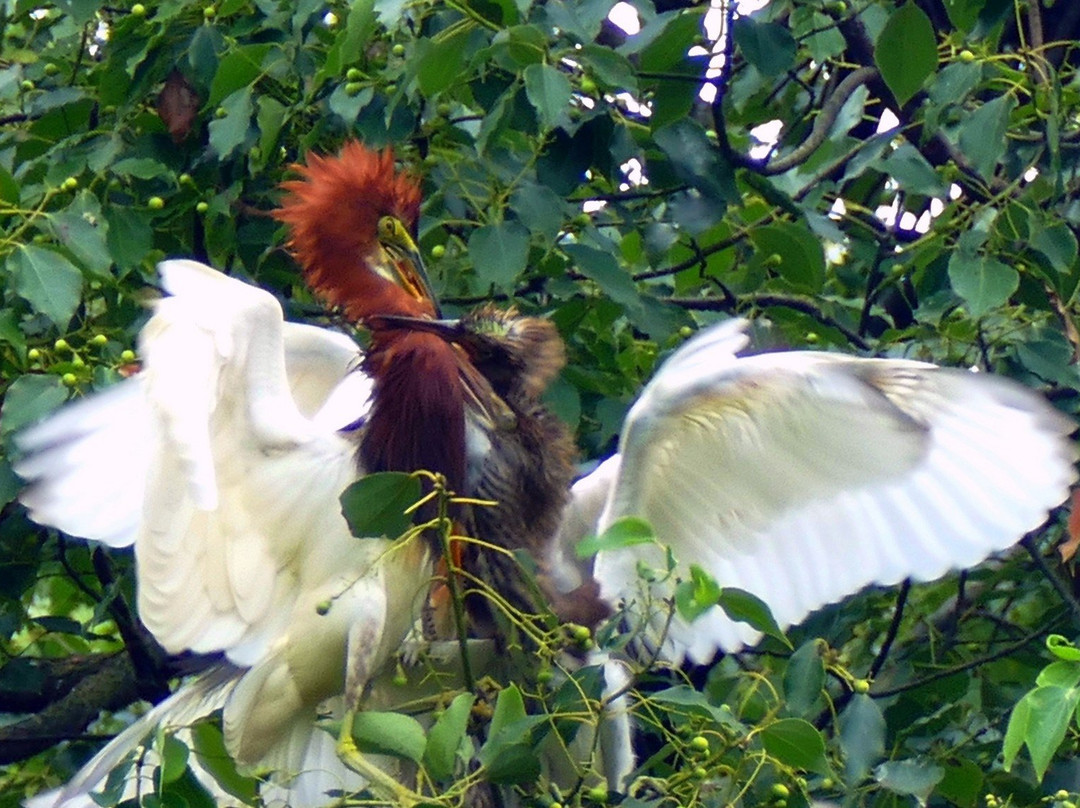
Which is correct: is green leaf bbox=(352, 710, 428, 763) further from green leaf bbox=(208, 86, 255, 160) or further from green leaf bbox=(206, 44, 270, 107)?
green leaf bbox=(206, 44, 270, 107)

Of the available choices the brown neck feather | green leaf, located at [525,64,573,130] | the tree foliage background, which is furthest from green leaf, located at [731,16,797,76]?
the brown neck feather

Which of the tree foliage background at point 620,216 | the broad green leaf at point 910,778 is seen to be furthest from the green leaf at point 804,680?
the broad green leaf at point 910,778

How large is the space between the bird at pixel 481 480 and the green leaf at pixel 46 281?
0.13 m

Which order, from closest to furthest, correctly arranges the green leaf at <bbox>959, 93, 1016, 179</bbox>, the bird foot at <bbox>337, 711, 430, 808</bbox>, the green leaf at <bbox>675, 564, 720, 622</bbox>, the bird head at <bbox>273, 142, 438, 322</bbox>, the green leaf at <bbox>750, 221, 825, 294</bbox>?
the green leaf at <bbox>675, 564, 720, 622</bbox> < the bird foot at <bbox>337, 711, 430, 808</bbox> < the green leaf at <bbox>959, 93, 1016, 179</bbox> < the green leaf at <bbox>750, 221, 825, 294</bbox> < the bird head at <bbox>273, 142, 438, 322</bbox>

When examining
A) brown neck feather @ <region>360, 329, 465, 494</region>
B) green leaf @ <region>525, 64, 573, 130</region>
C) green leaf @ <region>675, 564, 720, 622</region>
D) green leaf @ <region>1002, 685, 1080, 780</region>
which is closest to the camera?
green leaf @ <region>1002, 685, 1080, 780</region>

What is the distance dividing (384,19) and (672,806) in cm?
115

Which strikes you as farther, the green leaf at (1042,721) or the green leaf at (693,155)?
the green leaf at (693,155)

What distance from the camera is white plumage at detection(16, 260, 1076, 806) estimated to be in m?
2.60

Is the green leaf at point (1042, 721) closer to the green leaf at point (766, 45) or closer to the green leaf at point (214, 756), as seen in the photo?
the green leaf at point (214, 756)

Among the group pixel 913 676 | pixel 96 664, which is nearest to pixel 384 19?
pixel 913 676

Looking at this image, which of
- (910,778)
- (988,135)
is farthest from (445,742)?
Result: (988,135)

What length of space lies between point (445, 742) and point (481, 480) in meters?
1.00

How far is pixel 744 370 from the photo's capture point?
2605 millimetres

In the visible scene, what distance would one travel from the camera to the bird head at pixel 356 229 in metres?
3.13
